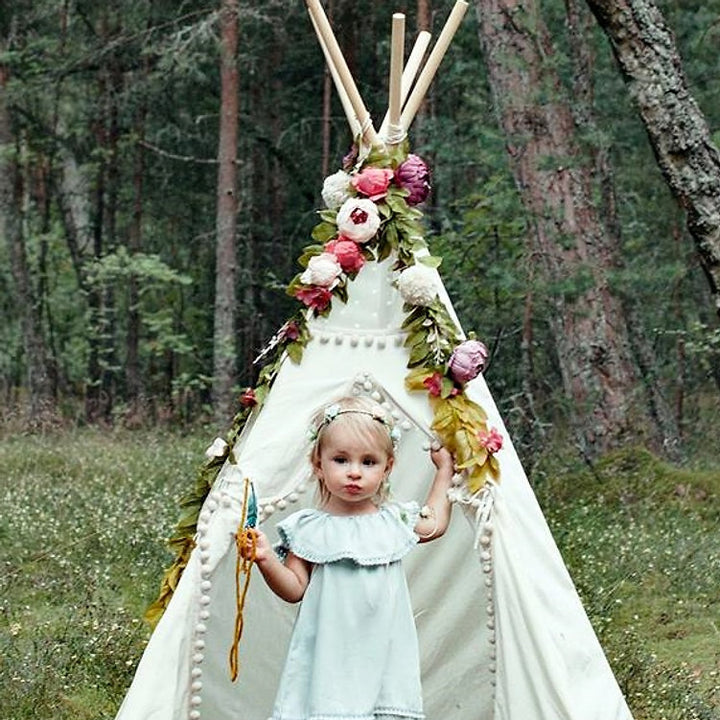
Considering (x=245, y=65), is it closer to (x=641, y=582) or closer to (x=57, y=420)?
(x=57, y=420)

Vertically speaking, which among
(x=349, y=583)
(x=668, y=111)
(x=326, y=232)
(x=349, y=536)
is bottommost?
(x=349, y=583)

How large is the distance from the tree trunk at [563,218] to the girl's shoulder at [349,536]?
18.6ft

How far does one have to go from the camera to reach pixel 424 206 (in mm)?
15453

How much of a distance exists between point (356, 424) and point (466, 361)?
541 millimetres

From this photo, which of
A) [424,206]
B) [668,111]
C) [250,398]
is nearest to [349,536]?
[250,398]

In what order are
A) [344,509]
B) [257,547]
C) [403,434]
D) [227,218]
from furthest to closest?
1. [227,218]
2. [403,434]
3. [344,509]
4. [257,547]

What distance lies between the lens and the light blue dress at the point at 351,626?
439 cm

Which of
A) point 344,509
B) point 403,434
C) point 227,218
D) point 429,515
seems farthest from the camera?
point 227,218

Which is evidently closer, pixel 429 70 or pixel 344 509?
pixel 344 509

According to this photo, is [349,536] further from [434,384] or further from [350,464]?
[434,384]

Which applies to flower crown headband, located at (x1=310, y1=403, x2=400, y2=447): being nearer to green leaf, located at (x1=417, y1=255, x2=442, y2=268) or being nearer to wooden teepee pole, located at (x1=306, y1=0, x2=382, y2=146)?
green leaf, located at (x1=417, y1=255, x2=442, y2=268)

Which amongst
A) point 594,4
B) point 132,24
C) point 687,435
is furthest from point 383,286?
point 132,24

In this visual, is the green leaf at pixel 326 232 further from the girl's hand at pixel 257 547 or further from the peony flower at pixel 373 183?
the girl's hand at pixel 257 547

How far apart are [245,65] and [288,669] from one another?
55.4ft
